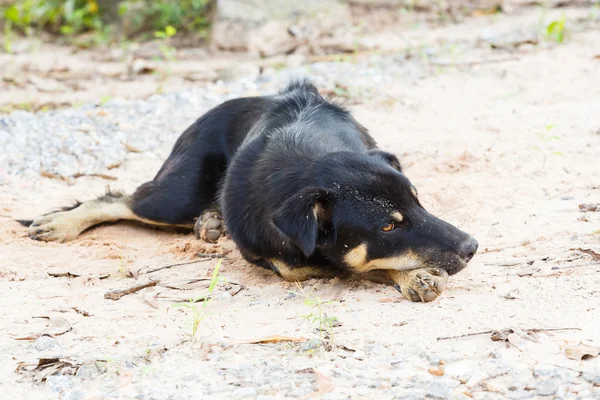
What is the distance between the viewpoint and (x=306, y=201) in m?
4.91

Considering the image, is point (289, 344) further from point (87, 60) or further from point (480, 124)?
point (87, 60)

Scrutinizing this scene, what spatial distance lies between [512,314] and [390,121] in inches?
179

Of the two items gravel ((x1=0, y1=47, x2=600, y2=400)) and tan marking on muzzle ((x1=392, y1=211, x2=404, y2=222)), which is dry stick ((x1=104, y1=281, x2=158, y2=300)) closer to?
gravel ((x1=0, y1=47, x2=600, y2=400))

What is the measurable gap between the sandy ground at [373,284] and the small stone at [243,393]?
67mm

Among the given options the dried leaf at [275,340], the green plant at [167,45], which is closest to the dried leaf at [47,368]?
the dried leaf at [275,340]

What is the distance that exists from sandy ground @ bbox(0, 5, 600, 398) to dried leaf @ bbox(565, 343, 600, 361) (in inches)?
1.3

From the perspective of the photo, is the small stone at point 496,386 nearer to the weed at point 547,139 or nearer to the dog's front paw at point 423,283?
the dog's front paw at point 423,283

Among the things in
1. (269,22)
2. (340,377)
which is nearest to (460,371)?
(340,377)

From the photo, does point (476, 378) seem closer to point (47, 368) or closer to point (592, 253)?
point (592, 253)

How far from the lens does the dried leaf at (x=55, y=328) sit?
450cm

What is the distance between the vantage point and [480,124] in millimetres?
8039

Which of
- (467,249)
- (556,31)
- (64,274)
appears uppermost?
(556,31)

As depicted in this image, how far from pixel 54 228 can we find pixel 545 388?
186 inches

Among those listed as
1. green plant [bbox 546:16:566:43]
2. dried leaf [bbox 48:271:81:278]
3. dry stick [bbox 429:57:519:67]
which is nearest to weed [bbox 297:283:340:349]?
dried leaf [bbox 48:271:81:278]
